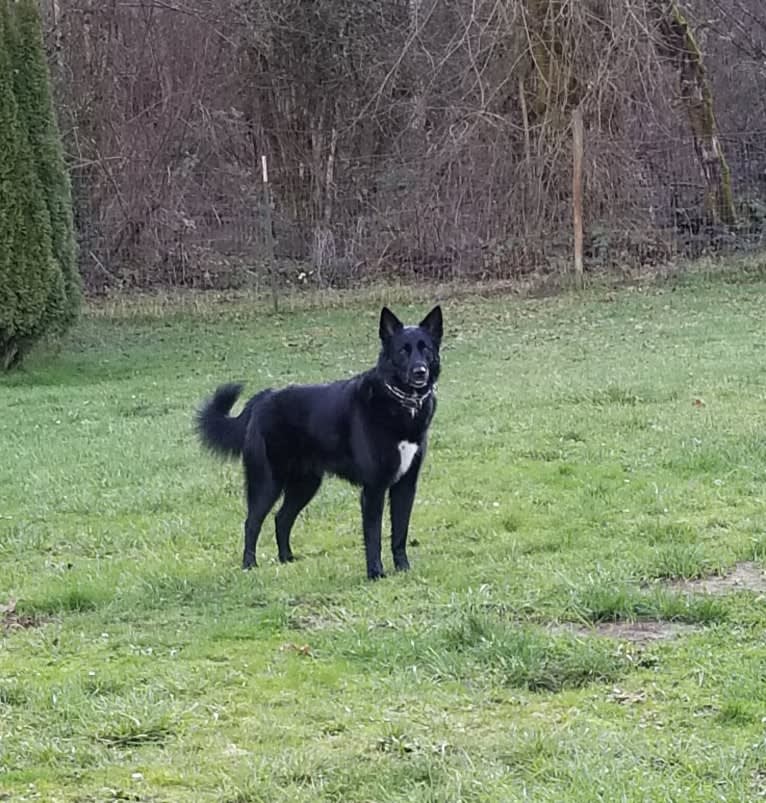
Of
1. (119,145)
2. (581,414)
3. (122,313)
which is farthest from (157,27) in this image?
(581,414)

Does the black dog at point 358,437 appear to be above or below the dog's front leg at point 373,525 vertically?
above

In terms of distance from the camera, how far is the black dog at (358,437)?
5707mm

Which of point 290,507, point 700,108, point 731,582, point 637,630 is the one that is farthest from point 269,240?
point 637,630

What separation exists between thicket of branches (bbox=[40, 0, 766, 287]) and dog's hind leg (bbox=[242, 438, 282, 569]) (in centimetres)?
1274

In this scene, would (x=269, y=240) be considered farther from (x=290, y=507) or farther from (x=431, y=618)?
(x=431, y=618)

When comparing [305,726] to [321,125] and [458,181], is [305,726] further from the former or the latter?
[321,125]

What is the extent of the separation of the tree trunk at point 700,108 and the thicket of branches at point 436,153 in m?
0.03

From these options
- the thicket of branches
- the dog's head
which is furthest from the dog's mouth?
the thicket of branches

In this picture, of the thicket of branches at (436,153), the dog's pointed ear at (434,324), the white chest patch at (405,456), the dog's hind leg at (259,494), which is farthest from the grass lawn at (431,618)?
the thicket of branches at (436,153)

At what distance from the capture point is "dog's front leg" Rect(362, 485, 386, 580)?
5.61 metres

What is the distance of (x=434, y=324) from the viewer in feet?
19.4

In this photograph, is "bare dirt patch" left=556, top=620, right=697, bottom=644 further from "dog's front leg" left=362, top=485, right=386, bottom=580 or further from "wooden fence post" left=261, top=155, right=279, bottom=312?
"wooden fence post" left=261, top=155, right=279, bottom=312

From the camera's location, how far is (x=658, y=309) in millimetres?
15758

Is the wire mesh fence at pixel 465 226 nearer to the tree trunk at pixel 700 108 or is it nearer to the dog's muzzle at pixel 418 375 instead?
the tree trunk at pixel 700 108
